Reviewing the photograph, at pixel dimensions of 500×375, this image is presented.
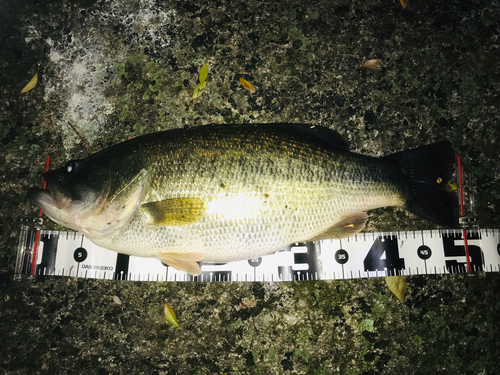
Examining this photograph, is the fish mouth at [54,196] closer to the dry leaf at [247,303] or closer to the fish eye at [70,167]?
the fish eye at [70,167]

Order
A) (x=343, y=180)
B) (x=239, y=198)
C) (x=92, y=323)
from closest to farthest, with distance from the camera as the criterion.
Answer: (x=239, y=198) → (x=343, y=180) → (x=92, y=323)

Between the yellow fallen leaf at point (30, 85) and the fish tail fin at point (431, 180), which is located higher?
the yellow fallen leaf at point (30, 85)

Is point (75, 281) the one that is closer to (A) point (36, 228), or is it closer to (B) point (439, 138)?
(A) point (36, 228)

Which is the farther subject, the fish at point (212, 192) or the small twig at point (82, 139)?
the small twig at point (82, 139)

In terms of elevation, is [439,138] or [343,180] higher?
[439,138]

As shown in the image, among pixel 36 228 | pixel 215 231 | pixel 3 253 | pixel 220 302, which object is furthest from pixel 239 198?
pixel 3 253

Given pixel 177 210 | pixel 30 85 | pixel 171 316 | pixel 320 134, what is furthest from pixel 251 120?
pixel 30 85

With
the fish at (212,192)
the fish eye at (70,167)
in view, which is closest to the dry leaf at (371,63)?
the fish at (212,192)

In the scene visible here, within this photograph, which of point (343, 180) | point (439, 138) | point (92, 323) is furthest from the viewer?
point (439, 138)
